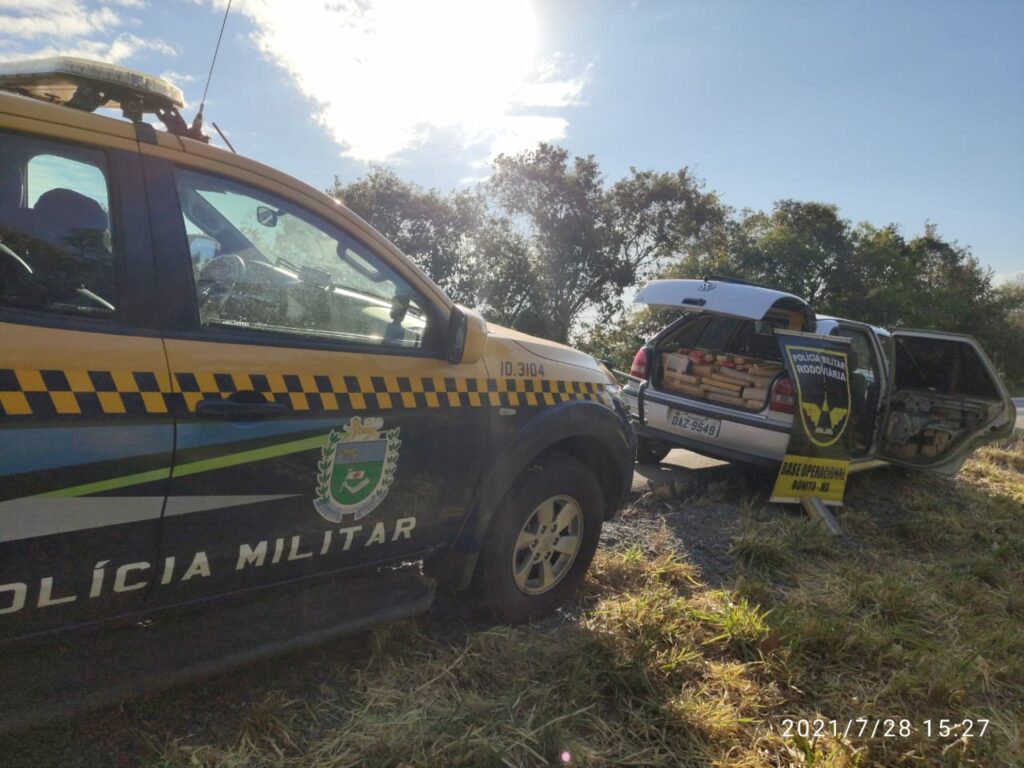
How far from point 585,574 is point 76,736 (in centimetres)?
216

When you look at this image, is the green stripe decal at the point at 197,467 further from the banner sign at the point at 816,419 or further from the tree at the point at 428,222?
the tree at the point at 428,222

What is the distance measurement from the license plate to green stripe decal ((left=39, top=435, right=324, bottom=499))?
399cm

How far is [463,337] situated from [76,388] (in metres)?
1.28

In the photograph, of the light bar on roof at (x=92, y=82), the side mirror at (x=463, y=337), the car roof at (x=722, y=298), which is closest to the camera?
the light bar on roof at (x=92, y=82)

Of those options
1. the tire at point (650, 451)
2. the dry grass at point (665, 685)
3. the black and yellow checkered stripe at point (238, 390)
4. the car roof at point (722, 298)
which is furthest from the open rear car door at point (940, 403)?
the black and yellow checkered stripe at point (238, 390)

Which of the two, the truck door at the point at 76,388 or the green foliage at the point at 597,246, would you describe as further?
the green foliage at the point at 597,246

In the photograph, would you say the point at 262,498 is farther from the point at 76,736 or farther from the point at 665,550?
the point at 665,550

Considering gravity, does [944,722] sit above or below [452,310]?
below

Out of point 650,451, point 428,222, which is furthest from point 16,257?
point 428,222

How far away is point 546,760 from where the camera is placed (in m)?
2.19

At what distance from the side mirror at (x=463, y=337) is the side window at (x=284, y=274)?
0.11 meters

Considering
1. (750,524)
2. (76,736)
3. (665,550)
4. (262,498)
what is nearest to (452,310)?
(262,498)

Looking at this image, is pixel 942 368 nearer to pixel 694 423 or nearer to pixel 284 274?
pixel 694 423

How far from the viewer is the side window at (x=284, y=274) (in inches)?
82.7
